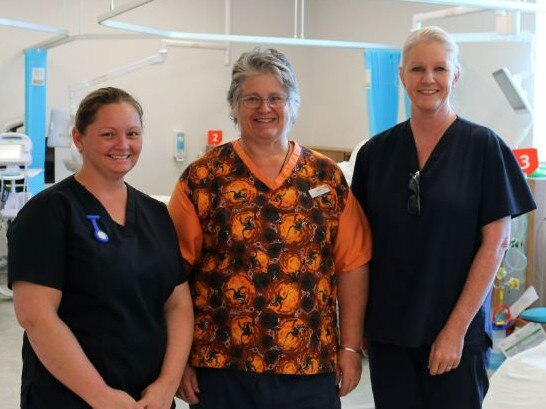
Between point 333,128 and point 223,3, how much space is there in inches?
71.2

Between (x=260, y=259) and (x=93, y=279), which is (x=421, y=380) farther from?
(x=93, y=279)

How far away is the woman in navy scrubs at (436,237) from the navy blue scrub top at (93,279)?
61cm

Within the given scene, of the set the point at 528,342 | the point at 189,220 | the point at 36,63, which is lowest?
the point at 528,342

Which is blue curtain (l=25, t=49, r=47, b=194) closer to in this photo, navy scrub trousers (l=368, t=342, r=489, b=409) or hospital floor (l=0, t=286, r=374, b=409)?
hospital floor (l=0, t=286, r=374, b=409)

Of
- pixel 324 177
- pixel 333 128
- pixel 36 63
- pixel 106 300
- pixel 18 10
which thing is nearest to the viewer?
pixel 106 300

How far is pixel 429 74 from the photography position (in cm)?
181

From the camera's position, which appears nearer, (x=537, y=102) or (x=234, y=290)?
(x=234, y=290)

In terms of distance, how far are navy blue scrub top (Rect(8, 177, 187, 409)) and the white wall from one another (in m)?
5.37

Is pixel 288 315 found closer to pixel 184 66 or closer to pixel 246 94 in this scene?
pixel 246 94

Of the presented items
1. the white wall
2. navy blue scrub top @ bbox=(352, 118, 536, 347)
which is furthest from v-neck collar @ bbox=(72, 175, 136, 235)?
the white wall

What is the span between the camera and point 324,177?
1865 mm

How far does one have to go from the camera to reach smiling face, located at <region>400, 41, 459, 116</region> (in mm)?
1812

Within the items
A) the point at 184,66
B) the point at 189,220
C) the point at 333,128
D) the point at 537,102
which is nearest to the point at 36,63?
the point at 184,66

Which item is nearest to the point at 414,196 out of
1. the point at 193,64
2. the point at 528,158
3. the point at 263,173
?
the point at 263,173
